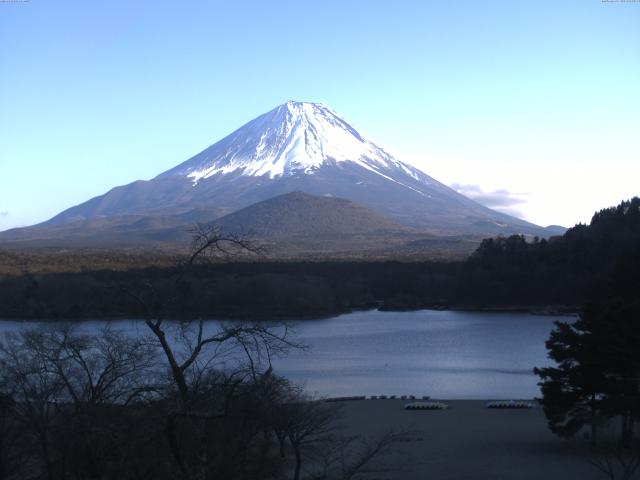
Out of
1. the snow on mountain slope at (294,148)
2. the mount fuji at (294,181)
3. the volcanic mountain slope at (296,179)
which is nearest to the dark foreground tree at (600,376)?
the mount fuji at (294,181)

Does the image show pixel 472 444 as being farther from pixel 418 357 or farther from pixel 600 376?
pixel 418 357

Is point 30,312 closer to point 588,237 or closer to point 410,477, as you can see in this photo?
point 410,477

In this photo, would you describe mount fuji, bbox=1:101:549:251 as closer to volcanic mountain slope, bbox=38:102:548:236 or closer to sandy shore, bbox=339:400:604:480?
volcanic mountain slope, bbox=38:102:548:236

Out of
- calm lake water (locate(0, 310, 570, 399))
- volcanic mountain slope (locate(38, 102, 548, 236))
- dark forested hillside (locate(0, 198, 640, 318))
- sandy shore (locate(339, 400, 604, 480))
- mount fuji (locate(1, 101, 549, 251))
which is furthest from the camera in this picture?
volcanic mountain slope (locate(38, 102, 548, 236))

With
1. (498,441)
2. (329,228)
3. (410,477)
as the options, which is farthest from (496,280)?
(329,228)

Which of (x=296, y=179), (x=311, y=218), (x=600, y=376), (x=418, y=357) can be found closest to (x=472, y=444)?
(x=600, y=376)

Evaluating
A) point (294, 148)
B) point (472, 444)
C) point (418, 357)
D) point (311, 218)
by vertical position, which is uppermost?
point (294, 148)

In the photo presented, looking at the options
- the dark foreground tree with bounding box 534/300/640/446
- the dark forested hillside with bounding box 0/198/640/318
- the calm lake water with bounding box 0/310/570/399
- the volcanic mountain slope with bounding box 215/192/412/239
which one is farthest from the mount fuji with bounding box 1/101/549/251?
the dark foreground tree with bounding box 534/300/640/446
